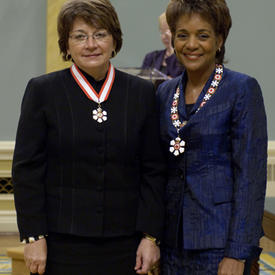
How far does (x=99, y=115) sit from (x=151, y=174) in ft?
0.91

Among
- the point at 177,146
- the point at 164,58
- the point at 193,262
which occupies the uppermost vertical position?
the point at 164,58

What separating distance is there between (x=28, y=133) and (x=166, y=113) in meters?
0.49

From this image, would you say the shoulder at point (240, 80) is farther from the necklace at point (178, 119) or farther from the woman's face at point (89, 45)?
the woman's face at point (89, 45)

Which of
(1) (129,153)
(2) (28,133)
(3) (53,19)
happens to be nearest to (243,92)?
(1) (129,153)

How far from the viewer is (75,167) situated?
78.9 inches

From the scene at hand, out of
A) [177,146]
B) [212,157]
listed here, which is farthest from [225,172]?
[177,146]

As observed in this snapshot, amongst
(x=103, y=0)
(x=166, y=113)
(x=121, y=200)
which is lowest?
(x=121, y=200)

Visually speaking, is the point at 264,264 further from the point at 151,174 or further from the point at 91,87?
the point at 91,87

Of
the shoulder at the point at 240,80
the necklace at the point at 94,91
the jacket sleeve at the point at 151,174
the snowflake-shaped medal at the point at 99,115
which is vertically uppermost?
the shoulder at the point at 240,80

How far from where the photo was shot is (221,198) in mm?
1994

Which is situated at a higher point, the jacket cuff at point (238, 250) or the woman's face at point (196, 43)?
the woman's face at point (196, 43)

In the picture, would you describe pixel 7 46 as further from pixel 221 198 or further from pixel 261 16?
pixel 221 198

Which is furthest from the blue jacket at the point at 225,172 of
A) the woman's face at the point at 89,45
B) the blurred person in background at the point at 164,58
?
the blurred person in background at the point at 164,58

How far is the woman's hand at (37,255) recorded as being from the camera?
1991 millimetres
